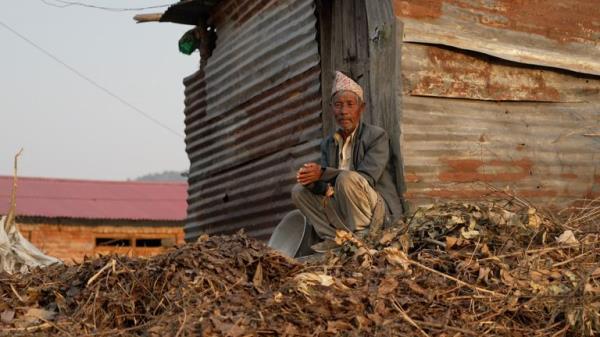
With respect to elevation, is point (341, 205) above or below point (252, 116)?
below

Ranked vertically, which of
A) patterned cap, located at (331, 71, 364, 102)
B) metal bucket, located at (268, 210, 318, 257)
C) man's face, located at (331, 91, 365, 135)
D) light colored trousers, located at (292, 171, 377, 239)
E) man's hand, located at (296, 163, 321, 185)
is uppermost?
patterned cap, located at (331, 71, 364, 102)

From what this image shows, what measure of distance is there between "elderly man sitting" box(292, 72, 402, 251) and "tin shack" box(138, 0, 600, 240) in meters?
0.18

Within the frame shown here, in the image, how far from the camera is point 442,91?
6457 millimetres

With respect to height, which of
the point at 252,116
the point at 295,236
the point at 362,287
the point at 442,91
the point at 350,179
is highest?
the point at 252,116

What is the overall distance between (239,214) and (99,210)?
944 centimetres

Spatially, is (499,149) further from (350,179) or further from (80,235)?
(80,235)

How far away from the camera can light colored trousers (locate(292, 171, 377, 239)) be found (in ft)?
19.4

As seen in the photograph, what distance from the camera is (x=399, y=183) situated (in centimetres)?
629

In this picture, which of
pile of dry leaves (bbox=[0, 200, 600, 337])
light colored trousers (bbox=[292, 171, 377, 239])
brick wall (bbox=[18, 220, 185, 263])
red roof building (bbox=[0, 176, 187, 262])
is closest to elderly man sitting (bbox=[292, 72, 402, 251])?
light colored trousers (bbox=[292, 171, 377, 239])

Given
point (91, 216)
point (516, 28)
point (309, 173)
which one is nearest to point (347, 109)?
point (309, 173)

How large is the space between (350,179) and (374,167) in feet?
0.90

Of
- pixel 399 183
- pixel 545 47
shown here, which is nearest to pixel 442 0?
pixel 545 47

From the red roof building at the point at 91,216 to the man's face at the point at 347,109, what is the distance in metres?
10.1

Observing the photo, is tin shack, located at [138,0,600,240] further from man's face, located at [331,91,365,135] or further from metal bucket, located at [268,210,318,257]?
metal bucket, located at [268,210,318,257]
